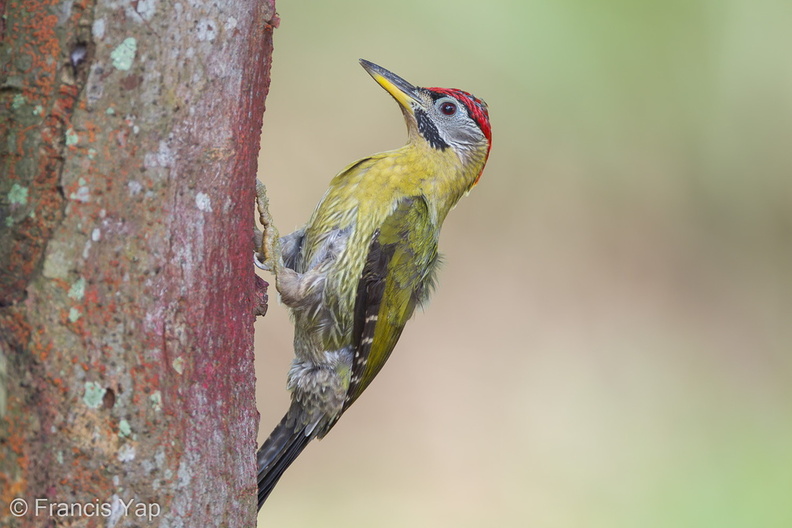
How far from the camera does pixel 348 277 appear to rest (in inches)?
124

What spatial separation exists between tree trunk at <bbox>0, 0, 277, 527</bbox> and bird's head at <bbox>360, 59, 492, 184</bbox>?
1.64 metres

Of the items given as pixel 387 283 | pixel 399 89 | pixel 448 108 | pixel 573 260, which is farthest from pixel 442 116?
pixel 573 260

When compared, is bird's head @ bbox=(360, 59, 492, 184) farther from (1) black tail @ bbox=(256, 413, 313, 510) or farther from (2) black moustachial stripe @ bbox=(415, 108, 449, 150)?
(1) black tail @ bbox=(256, 413, 313, 510)

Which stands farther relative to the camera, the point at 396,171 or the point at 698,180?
the point at 698,180

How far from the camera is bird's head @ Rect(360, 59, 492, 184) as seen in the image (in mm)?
3475

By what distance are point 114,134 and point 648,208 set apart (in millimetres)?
5258

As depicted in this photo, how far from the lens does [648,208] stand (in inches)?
252

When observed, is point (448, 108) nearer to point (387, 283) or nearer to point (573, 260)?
point (387, 283)

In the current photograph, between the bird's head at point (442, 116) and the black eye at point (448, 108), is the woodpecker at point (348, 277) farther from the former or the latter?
the black eye at point (448, 108)

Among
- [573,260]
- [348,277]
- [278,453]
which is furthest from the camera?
[573,260]

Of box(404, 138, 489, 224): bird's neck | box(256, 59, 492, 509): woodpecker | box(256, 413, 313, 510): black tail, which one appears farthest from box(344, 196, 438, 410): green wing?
box(256, 413, 313, 510): black tail

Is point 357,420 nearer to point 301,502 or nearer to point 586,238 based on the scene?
point 301,502

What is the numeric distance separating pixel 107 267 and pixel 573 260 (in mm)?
5022

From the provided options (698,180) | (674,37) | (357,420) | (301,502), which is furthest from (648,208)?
(301,502)
